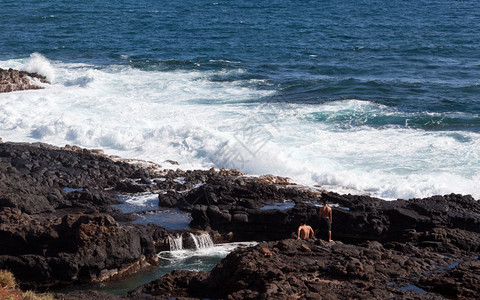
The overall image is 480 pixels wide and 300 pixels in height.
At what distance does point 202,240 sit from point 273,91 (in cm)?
1867

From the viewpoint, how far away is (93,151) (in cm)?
2620

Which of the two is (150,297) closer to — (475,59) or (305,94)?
(305,94)

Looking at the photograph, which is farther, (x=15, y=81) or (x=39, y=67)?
(x=39, y=67)

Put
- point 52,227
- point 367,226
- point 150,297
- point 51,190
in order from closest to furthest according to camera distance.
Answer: point 150,297 → point 52,227 → point 367,226 → point 51,190

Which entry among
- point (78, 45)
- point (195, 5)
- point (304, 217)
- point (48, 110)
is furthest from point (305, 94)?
point (195, 5)

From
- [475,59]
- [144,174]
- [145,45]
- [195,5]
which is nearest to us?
[144,174]

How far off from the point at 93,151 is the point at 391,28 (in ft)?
106

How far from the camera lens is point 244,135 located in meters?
28.4

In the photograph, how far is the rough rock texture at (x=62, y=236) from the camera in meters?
15.3

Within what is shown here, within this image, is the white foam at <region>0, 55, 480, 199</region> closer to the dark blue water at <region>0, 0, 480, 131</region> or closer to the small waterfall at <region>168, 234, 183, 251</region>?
the dark blue water at <region>0, 0, 480, 131</region>

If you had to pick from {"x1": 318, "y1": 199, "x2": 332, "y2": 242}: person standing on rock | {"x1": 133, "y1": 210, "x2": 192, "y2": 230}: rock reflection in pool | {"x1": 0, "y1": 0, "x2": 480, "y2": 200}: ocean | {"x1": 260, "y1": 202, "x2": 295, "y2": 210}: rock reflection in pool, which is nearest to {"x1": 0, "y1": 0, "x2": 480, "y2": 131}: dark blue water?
{"x1": 0, "y1": 0, "x2": 480, "y2": 200}: ocean

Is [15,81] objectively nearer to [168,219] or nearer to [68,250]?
[168,219]

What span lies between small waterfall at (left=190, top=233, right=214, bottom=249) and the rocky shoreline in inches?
9.7

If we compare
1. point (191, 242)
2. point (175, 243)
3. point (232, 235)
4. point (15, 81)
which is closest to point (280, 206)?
point (232, 235)
